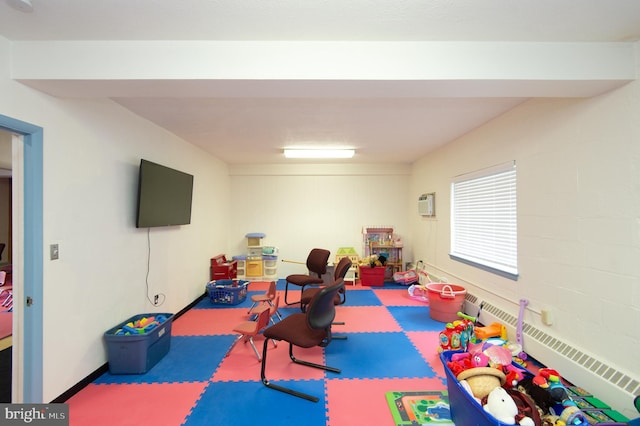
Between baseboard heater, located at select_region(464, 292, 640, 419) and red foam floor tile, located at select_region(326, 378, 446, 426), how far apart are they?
101cm

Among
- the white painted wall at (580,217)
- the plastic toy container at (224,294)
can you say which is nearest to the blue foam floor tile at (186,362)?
the plastic toy container at (224,294)

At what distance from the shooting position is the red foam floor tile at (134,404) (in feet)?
6.23

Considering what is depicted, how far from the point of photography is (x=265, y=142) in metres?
4.08

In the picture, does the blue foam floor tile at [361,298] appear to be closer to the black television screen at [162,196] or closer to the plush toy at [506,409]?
the plush toy at [506,409]

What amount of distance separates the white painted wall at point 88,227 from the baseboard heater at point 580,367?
13.2 feet

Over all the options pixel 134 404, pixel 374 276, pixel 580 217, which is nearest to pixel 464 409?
pixel 580 217

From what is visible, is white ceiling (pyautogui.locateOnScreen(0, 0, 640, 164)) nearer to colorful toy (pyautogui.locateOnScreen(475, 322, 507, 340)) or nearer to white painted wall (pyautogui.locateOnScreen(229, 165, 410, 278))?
colorful toy (pyautogui.locateOnScreen(475, 322, 507, 340))

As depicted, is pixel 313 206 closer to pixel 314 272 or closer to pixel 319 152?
pixel 319 152

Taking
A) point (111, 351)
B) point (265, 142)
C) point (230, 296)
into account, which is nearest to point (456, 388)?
point (111, 351)

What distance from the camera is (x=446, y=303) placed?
3.49 meters

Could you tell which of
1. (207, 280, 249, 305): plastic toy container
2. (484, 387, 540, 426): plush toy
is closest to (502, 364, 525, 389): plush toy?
(484, 387, 540, 426): plush toy

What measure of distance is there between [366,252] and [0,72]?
18.1ft

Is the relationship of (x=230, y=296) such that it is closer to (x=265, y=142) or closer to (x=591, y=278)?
(x=265, y=142)

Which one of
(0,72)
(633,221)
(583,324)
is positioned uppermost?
(0,72)
